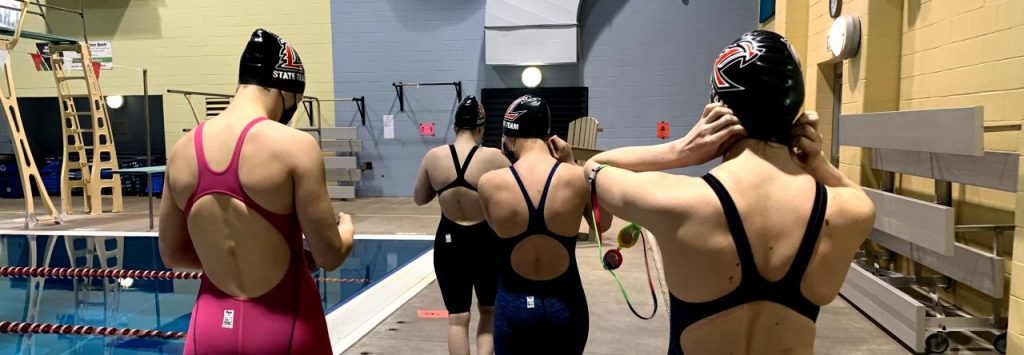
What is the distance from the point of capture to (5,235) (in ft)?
23.9

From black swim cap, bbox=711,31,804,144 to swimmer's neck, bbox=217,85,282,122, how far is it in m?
1.11

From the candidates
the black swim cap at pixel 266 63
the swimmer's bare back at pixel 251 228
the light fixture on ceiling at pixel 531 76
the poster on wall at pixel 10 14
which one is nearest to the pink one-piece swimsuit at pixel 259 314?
the swimmer's bare back at pixel 251 228

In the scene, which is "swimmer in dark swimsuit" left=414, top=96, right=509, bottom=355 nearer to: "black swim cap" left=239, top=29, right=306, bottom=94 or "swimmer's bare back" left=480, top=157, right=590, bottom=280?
"swimmer's bare back" left=480, top=157, right=590, bottom=280

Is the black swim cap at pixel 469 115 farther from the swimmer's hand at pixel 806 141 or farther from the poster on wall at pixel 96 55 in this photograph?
the poster on wall at pixel 96 55

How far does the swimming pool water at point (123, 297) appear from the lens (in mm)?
3719

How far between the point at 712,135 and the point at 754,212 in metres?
0.17

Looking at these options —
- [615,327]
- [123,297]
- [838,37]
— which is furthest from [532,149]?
[123,297]

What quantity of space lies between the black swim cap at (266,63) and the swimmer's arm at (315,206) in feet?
0.69

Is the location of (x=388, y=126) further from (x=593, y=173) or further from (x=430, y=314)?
(x=593, y=173)

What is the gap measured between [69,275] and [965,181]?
6.92 m

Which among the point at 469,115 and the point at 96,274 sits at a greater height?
the point at 469,115

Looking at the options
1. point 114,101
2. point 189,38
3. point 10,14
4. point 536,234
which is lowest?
point 536,234

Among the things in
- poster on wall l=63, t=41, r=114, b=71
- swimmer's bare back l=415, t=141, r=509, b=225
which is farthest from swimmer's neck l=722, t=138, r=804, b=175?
poster on wall l=63, t=41, r=114, b=71

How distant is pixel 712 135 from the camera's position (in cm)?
113
